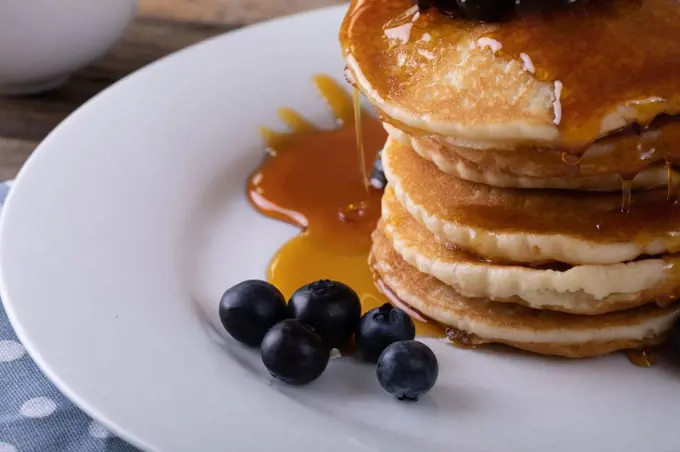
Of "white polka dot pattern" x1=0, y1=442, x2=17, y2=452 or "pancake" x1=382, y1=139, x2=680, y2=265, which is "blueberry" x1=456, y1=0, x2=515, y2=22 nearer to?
"pancake" x1=382, y1=139, x2=680, y2=265

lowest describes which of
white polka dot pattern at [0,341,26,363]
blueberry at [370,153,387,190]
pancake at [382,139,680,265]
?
white polka dot pattern at [0,341,26,363]

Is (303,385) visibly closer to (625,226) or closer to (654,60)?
(625,226)

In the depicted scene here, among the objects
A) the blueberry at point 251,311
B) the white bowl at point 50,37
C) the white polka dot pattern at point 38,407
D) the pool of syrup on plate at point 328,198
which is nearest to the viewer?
the white polka dot pattern at point 38,407

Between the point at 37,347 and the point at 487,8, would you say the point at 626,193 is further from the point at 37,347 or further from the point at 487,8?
the point at 37,347

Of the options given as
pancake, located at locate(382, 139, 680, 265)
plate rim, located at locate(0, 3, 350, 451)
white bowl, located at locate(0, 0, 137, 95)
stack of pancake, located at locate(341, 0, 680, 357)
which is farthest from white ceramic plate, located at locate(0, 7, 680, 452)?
white bowl, located at locate(0, 0, 137, 95)

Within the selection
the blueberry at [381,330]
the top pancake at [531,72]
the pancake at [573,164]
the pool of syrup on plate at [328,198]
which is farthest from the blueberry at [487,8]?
the blueberry at [381,330]

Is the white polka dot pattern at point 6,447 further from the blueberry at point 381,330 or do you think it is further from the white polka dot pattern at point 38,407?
the blueberry at point 381,330
